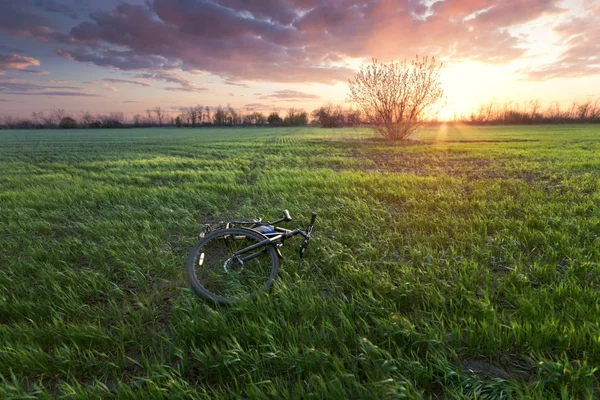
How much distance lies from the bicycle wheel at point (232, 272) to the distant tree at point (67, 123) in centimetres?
11752

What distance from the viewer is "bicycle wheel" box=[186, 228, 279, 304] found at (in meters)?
2.91

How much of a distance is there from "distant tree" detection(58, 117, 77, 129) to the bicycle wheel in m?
118

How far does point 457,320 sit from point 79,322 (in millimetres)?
3460

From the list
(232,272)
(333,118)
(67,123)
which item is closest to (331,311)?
(232,272)

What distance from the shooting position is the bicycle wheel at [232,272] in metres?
2.91

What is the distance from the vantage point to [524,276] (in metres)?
2.98

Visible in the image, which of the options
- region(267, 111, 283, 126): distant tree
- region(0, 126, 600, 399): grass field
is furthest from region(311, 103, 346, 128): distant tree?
region(0, 126, 600, 399): grass field

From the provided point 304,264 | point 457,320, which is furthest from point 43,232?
point 457,320

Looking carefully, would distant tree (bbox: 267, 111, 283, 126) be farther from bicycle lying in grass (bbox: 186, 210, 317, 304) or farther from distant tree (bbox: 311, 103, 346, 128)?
bicycle lying in grass (bbox: 186, 210, 317, 304)

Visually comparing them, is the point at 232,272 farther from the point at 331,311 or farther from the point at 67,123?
the point at 67,123

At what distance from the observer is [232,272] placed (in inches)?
129

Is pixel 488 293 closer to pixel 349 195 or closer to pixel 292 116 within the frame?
pixel 349 195

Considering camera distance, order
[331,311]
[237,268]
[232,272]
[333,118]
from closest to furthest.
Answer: [331,311] → [232,272] → [237,268] → [333,118]

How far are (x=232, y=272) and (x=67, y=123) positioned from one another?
390 feet
